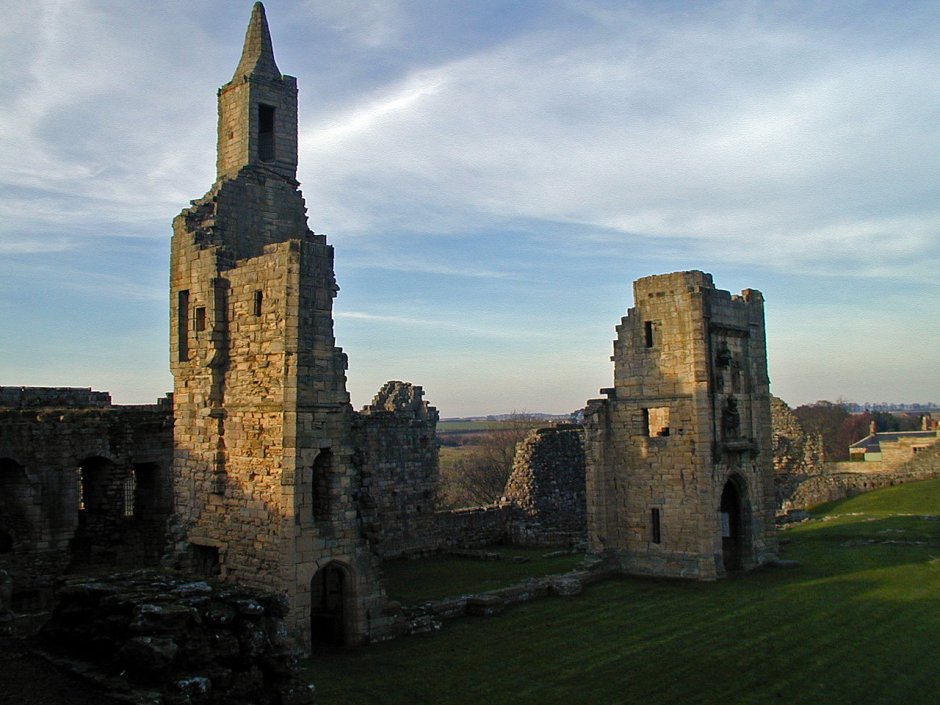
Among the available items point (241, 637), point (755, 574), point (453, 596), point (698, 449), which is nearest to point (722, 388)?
point (698, 449)

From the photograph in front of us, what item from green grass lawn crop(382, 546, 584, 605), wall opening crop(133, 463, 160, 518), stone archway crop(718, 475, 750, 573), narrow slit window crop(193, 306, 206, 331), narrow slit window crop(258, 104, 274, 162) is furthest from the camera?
stone archway crop(718, 475, 750, 573)

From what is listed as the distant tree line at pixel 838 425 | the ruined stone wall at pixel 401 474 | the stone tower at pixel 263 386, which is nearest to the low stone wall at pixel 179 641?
the stone tower at pixel 263 386

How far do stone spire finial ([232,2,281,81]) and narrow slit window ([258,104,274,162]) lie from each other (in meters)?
0.71

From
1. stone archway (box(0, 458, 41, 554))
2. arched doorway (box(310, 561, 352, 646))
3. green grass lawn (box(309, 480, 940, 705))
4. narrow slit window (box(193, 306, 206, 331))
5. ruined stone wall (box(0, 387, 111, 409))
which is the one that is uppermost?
narrow slit window (box(193, 306, 206, 331))

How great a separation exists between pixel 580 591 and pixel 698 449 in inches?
176

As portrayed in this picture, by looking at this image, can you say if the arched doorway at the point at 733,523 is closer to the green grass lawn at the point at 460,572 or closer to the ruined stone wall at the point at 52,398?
the green grass lawn at the point at 460,572

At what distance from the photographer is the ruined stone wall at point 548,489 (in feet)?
89.5

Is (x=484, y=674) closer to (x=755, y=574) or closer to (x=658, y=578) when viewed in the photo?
(x=658, y=578)

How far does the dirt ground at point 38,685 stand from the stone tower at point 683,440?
601 inches

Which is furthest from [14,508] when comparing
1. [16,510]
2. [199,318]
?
[199,318]

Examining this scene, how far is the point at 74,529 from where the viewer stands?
688 inches

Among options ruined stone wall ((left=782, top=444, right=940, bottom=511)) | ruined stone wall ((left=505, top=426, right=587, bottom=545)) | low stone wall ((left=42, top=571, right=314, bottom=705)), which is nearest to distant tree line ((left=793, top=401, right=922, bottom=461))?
ruined stone wall ((left=782, top=444, right=940, bottom=511))

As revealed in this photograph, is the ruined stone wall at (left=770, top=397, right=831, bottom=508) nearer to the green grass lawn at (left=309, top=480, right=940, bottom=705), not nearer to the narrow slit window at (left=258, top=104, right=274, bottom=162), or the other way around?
the green grass lawn at (left=309, top=480, right=940, bottom=705)

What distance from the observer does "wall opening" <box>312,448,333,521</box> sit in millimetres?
14094
